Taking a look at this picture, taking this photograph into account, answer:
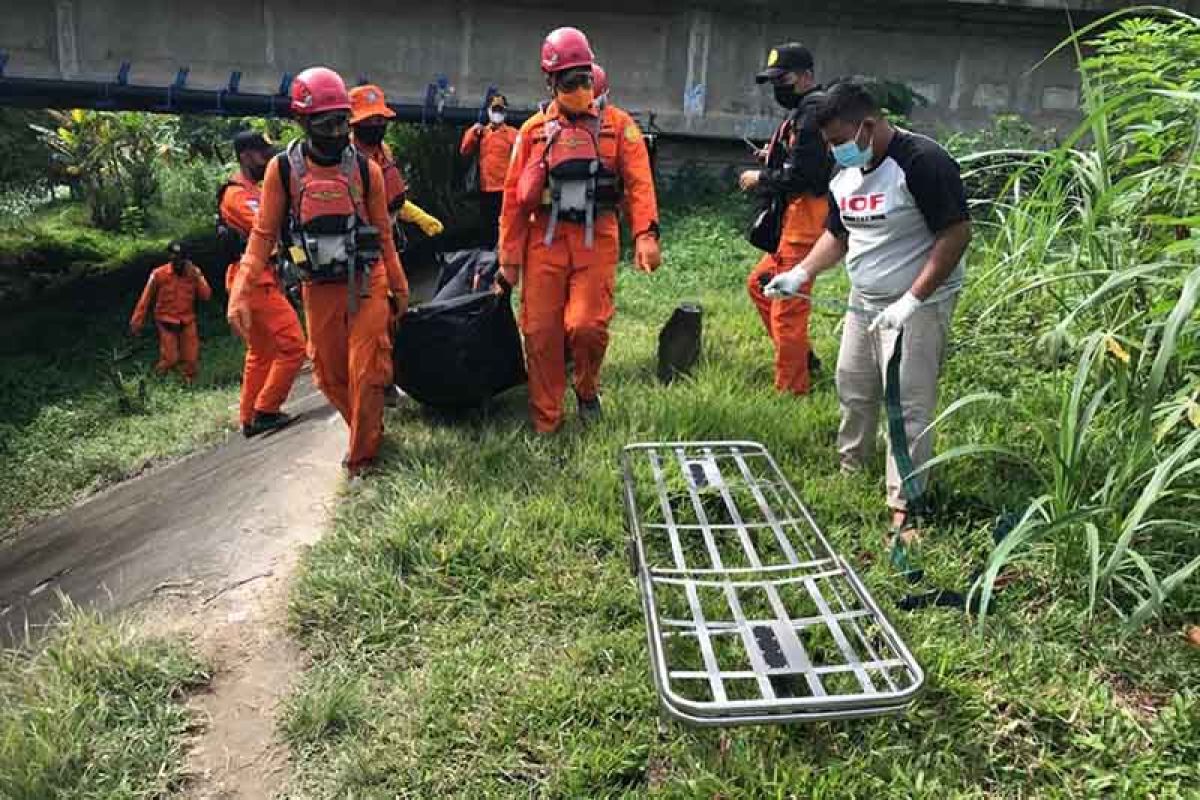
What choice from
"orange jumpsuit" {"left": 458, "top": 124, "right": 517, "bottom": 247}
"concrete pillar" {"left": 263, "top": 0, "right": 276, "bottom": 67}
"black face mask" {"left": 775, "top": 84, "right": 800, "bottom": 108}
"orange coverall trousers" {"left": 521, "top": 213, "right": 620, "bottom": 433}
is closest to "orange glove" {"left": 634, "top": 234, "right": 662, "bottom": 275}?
"orange coverall trousers" {"left": 521, "top": 213, "right": 620, "bottom": 433}

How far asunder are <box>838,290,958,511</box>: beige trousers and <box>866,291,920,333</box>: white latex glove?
63 millimetres

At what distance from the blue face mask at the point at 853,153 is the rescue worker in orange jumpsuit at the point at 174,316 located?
29.2ft

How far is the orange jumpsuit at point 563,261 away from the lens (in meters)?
4.48

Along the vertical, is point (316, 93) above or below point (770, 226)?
above

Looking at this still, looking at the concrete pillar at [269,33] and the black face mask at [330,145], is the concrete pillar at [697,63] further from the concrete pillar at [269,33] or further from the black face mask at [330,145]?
the black face mask at [330,145]

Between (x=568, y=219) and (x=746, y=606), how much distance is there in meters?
2.23

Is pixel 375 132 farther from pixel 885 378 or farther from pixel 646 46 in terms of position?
pixel 646 46

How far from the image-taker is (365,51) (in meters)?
12.5

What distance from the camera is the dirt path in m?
2.80

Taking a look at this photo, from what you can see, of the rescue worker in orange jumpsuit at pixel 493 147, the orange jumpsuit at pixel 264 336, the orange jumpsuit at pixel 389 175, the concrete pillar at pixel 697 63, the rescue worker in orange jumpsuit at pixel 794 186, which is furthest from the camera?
the concrete pillar at pixel 697 63

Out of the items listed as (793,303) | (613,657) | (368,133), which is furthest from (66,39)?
(613,657)

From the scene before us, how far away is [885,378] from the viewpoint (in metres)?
3.44

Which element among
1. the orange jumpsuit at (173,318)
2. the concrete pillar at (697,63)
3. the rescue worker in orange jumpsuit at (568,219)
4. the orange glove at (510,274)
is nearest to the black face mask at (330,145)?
the rescue worker in orange jumpsuit at (568,219)

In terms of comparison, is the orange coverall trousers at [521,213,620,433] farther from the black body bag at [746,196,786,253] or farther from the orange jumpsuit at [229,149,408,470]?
the black body bag at [746,196,786,253]
